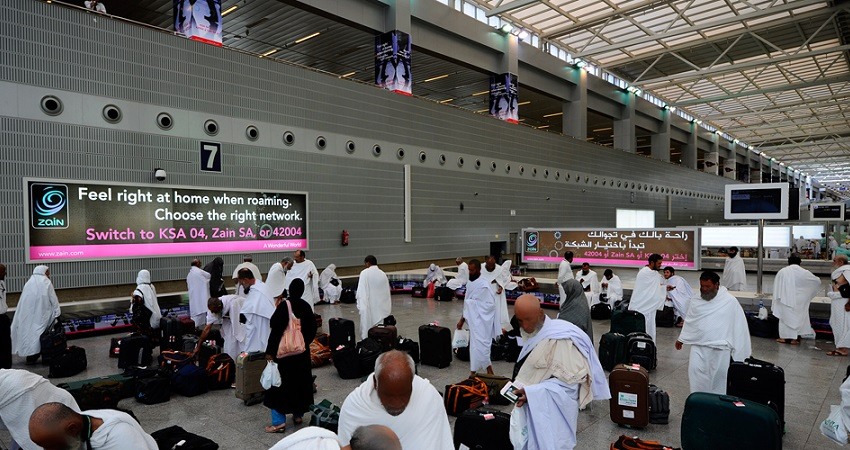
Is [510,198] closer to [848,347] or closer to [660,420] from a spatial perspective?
[848,347]

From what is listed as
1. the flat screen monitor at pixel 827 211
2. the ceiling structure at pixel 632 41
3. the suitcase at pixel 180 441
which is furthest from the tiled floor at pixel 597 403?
the flat screen monitor at pixel 827 211

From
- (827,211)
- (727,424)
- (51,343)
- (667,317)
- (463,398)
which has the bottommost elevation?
(667,317)

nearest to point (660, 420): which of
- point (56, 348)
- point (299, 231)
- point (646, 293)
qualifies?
point (646, 293)

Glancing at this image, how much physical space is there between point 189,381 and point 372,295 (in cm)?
317

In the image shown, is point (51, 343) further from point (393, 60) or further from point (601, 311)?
point (393, 60)

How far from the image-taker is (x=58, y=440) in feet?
7.29

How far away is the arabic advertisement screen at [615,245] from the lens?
11.7 meters

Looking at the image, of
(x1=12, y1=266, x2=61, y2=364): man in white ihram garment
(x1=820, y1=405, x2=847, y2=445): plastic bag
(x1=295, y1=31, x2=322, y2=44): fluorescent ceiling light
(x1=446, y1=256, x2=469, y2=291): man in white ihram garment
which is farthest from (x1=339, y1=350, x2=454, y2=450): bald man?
(x1=295, y1=31, x2=322, y2=44): fluorescent ceiling light

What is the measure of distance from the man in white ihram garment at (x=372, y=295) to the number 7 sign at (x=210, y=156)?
6413mm

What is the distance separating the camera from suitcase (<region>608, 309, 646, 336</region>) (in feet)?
27.5

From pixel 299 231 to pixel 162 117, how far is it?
481 cm

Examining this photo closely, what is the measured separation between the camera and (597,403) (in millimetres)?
5742

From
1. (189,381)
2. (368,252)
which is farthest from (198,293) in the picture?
(368,252)

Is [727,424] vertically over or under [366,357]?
over
